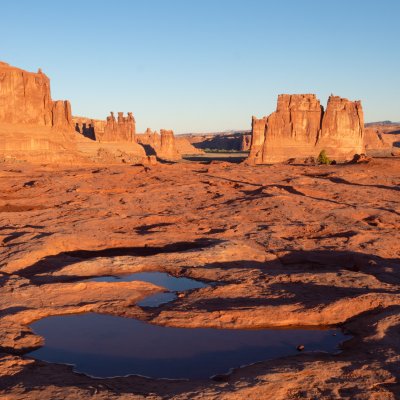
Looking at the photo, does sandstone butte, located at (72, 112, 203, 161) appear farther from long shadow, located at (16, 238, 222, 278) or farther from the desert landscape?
long shadow, located at (16, 238, 222, 278)

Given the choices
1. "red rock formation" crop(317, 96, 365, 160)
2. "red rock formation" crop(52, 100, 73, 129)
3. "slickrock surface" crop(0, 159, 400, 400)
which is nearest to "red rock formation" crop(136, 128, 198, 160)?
"red rock formation" crop(52, 100, 73, 129)

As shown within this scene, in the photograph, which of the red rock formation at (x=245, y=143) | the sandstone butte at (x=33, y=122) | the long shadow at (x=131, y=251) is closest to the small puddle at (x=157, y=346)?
the long shadow at (x=131, y=251)

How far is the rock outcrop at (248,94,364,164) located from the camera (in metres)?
62.4

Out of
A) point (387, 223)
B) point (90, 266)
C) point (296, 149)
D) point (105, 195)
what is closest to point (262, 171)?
point (105, 195)

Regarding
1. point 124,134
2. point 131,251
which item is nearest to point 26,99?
point 124,134

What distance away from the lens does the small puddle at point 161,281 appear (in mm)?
6748

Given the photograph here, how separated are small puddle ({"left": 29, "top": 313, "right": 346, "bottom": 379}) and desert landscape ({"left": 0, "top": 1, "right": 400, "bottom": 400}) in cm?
2

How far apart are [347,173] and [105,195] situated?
9.97 metres

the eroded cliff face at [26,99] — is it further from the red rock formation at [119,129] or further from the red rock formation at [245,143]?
the red rock formation at [245,143]

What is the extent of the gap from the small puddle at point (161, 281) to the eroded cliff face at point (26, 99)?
42.4 metres

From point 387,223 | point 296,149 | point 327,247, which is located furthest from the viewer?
point 296,149

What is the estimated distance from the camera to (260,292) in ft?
21.9

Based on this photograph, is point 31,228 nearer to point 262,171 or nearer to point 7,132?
point 262,171

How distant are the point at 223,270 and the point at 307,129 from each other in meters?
58.7
